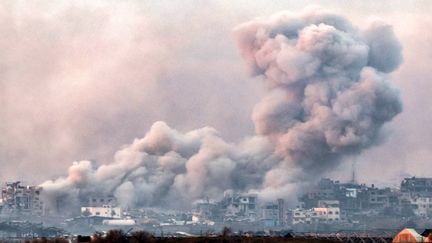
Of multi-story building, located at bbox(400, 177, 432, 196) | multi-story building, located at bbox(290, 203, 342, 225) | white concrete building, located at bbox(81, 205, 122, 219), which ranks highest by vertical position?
multi-story building, located at bbox(400, 177, 432, 196)

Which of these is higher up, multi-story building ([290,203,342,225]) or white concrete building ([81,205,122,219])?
white concrete building ([81,205,122,219])

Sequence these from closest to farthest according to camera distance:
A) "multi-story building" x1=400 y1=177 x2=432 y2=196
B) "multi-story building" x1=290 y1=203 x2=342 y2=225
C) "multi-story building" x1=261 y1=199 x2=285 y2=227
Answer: "multi-story building" x1=261 y1=199 x2=285 y2=227
"multi-story building" x1=290 y1=203 x2=342 y2=225
"multi-story building" x1=400 y1=177 x2=432 y2=196

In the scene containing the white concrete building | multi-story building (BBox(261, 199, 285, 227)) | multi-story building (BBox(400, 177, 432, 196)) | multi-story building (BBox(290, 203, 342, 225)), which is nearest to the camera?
multi-story building (BBox(261, 199, 285, 227))

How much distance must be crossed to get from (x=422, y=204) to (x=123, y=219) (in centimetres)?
4044

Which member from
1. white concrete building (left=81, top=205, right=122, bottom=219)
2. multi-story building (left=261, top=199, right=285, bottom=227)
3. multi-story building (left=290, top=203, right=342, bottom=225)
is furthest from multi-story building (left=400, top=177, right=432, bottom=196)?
white concrete building (left=81, top=205, right=122, bottom=219)

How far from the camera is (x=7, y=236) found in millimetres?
Result: 150500

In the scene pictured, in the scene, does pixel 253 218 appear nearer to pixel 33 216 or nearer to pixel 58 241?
pixel 33 216

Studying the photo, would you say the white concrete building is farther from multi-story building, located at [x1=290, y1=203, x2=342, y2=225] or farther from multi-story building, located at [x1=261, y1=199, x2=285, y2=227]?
multi-story building, located at [x1=290, y1=203, x2=342, y2=225]

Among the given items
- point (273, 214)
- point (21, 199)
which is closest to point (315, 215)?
point (273, 214)

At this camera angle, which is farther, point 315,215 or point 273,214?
point 315,215

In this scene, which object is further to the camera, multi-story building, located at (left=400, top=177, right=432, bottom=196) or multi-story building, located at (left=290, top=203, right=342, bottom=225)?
multi-story building, located at (left=400, top=177, right=432, bottom=196)

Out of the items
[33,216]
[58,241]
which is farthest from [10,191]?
[58,241]

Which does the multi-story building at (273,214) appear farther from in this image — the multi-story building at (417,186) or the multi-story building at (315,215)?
the multi-story building at (417,186)

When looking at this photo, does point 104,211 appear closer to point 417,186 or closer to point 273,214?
point 273,214
